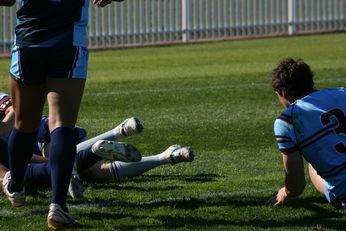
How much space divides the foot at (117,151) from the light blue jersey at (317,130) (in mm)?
1165

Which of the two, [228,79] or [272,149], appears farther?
[228,79]

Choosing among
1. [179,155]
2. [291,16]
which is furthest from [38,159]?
[291,16]

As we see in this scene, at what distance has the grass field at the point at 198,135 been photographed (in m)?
6.29

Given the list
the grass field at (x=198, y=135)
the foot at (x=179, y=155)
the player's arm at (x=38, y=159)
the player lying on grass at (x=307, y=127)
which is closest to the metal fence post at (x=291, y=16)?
the grass field at (x=198, y=135)

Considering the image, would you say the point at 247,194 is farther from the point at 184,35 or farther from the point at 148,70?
the point at 184,35

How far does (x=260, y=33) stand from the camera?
76.7ft

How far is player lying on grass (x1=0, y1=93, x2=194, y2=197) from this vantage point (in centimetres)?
683

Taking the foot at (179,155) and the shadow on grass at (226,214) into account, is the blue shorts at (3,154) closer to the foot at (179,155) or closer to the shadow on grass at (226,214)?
the shadow on grass at (226,214)

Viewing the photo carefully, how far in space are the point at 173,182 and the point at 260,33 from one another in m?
15.9

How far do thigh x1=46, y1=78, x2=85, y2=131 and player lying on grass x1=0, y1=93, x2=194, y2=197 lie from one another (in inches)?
32.5

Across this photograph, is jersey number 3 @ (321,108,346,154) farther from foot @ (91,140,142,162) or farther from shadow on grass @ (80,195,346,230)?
foot @ (91,140,142,162)

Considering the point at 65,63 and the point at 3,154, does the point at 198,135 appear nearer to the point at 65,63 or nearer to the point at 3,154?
the point at 3,154

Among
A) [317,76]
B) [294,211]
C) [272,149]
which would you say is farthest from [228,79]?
[294,211]

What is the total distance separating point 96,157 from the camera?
7.38 meters
